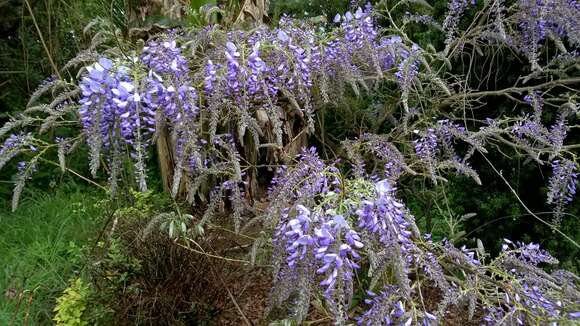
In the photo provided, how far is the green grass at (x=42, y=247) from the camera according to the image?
299 cm

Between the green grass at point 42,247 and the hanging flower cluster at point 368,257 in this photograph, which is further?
the green grass at point 42,247

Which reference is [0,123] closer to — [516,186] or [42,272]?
[42,272]

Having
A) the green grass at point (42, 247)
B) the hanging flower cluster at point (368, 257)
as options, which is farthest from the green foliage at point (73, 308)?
the hanging flower cluster at point (368, 257)

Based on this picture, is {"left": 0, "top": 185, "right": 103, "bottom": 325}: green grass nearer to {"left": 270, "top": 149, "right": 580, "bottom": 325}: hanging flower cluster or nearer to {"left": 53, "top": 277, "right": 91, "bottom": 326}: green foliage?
{"left": 53, "top": 277, "right": 91, "bottom": 326}: green foliage

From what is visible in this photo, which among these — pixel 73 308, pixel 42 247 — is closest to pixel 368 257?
pixel 73 308

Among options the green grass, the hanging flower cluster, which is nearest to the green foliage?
the green grass

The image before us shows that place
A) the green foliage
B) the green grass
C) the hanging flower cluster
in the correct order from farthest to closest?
the green grass, the green foliage, the hanging flower cluster

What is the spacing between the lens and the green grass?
2.99m

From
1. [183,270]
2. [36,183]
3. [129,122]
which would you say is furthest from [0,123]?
[129,122]

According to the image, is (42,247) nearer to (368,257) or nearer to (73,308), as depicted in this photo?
(73,308)

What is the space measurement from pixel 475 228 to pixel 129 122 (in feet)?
7.82

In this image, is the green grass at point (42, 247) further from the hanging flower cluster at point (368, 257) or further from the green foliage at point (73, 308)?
the hanging flower cluster at point (368, 257)

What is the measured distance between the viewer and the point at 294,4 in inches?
198

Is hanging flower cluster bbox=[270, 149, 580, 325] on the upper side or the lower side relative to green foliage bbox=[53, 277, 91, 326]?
upper
